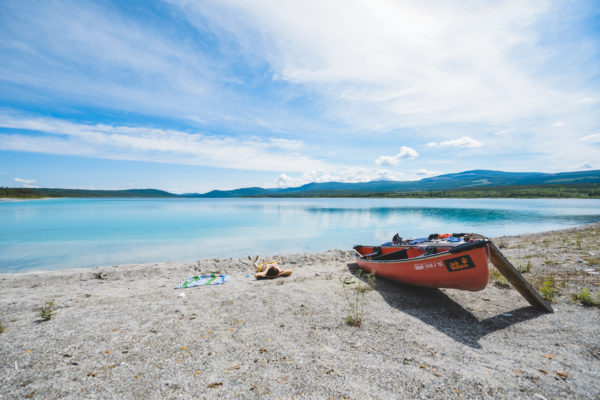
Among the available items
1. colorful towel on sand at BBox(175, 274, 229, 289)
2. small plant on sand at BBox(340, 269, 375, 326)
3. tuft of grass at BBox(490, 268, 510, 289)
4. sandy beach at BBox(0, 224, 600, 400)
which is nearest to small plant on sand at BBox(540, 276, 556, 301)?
sandy beach at BBox(0, 224, 600, 400)

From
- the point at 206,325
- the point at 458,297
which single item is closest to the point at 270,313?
the point at 206,325

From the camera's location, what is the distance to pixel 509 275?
23.3 feet

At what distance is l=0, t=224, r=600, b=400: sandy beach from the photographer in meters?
4.09

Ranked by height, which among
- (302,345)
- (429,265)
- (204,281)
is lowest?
(204,281)

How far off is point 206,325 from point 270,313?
5.43ft

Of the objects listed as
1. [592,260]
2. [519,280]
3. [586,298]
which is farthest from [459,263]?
[592,260]

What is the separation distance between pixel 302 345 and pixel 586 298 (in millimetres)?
7809

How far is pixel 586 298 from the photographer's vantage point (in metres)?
6.85

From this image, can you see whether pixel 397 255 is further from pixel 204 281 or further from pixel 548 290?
pixel 204 281

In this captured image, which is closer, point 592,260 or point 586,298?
point 586,298

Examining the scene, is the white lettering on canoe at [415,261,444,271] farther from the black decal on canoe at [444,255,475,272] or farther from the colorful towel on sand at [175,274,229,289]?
the colorful towel on sand at [175,274,229,289]

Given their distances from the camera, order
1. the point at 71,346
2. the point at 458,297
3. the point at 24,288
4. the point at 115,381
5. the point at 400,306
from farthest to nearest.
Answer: the point at 24,288 < the point at 458,297 < the point at 400,306 < the point at 71,346 < the point at 115,381

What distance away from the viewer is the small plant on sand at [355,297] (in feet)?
20.9

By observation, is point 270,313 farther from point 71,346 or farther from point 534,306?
point 534,306
